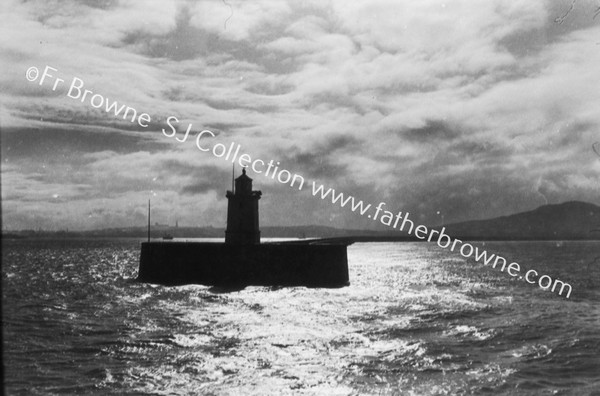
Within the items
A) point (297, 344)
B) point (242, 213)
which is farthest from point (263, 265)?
point (297, 344)

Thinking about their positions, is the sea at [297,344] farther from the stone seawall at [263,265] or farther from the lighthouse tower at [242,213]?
the lighthouse tower at [242,213]

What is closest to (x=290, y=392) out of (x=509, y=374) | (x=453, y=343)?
(x=509, y=374)

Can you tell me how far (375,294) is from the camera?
2620 cm

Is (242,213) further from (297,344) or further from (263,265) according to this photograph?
(297,344)

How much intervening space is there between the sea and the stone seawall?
3301 millimetres

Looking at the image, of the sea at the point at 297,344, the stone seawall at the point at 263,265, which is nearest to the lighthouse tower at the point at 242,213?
the stone seawall at the point at 263,265

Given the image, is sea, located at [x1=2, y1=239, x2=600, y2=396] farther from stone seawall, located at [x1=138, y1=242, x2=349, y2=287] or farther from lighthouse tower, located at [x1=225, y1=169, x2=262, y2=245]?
lighthouse tower, located at [x1=225, y1=169, x2=262, y2=245]

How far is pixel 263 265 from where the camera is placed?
28.4 meters

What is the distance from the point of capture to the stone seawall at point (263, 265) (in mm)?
28000

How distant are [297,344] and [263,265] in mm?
15030

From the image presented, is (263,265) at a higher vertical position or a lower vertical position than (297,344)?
higher

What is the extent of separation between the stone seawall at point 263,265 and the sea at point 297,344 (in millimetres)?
3301

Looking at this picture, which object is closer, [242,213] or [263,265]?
[263,265]

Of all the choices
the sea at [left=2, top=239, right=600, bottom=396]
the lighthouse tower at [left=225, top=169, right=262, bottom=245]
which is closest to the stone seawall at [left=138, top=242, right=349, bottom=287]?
the lighthouse tower at [left=225, top=169, right=262, bottom=245]
